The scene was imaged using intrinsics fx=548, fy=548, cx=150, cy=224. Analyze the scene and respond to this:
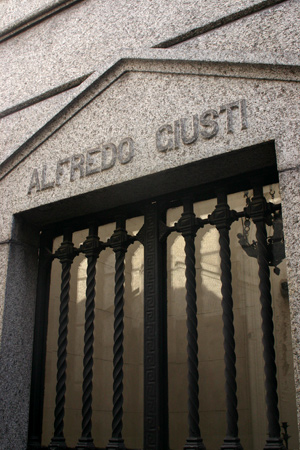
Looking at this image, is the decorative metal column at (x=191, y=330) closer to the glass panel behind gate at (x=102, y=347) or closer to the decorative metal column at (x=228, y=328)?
the decorative metal column at (x=228, y=328)

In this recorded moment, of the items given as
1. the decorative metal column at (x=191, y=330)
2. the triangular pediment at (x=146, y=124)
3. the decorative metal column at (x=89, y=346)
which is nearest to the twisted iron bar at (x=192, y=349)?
the decorative metal column at (x=191, y=330)

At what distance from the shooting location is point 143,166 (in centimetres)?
398

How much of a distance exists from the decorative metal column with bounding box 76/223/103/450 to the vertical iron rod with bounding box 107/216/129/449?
21 cm

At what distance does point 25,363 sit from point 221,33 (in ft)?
9.87

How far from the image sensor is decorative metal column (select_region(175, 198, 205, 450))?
145 inches

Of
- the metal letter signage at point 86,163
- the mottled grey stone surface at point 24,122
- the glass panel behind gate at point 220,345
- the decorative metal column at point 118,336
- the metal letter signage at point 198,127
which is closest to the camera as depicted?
the metal letter signage at point 198,127

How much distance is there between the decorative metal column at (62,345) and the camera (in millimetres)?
4367

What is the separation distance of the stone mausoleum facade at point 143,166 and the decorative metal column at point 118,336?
0.01 metres

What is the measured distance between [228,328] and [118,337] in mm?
920

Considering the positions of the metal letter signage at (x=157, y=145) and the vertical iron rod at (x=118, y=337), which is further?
the vertical iron rod at (x=118, y=337)

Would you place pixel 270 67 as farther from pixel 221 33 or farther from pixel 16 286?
pixel 16 286

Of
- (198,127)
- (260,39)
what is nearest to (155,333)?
(198,127)

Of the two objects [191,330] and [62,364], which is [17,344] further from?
[191,330]

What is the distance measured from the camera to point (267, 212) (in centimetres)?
383
